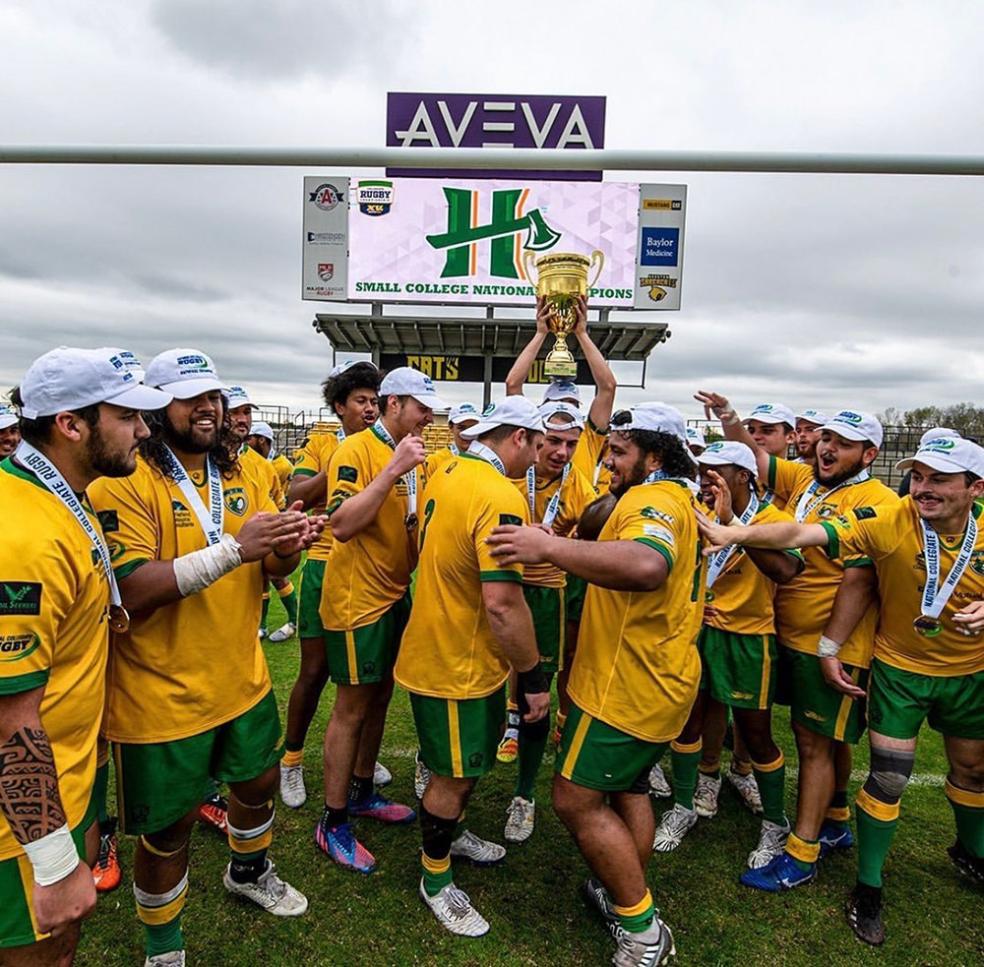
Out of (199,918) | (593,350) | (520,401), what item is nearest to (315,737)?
(199,918)

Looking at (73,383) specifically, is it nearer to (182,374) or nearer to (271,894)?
(182,374)

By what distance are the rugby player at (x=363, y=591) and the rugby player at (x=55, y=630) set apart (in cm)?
138

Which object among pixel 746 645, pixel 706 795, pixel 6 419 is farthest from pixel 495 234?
pixel 706 795

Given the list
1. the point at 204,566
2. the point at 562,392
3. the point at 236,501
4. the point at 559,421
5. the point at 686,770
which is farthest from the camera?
the point at 562,392

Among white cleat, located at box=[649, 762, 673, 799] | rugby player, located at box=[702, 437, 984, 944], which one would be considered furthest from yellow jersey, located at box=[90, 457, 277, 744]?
white cleat, located at box=[649, 762, 673, 799]

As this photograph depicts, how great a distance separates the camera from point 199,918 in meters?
2.98

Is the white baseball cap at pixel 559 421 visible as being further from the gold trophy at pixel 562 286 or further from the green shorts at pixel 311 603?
the green shorts at pixel 311 603

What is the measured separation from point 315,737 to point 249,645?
8.39 ft

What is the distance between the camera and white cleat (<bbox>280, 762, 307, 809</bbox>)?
154 inches

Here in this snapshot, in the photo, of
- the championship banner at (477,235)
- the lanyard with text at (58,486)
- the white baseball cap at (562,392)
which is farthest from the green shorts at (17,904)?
the championship banner at (477,235)

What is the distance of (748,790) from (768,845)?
693 mm

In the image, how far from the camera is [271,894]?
3.03 meters

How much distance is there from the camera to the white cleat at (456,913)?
295 cm

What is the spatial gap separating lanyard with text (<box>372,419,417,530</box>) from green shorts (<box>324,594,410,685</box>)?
0.51m
